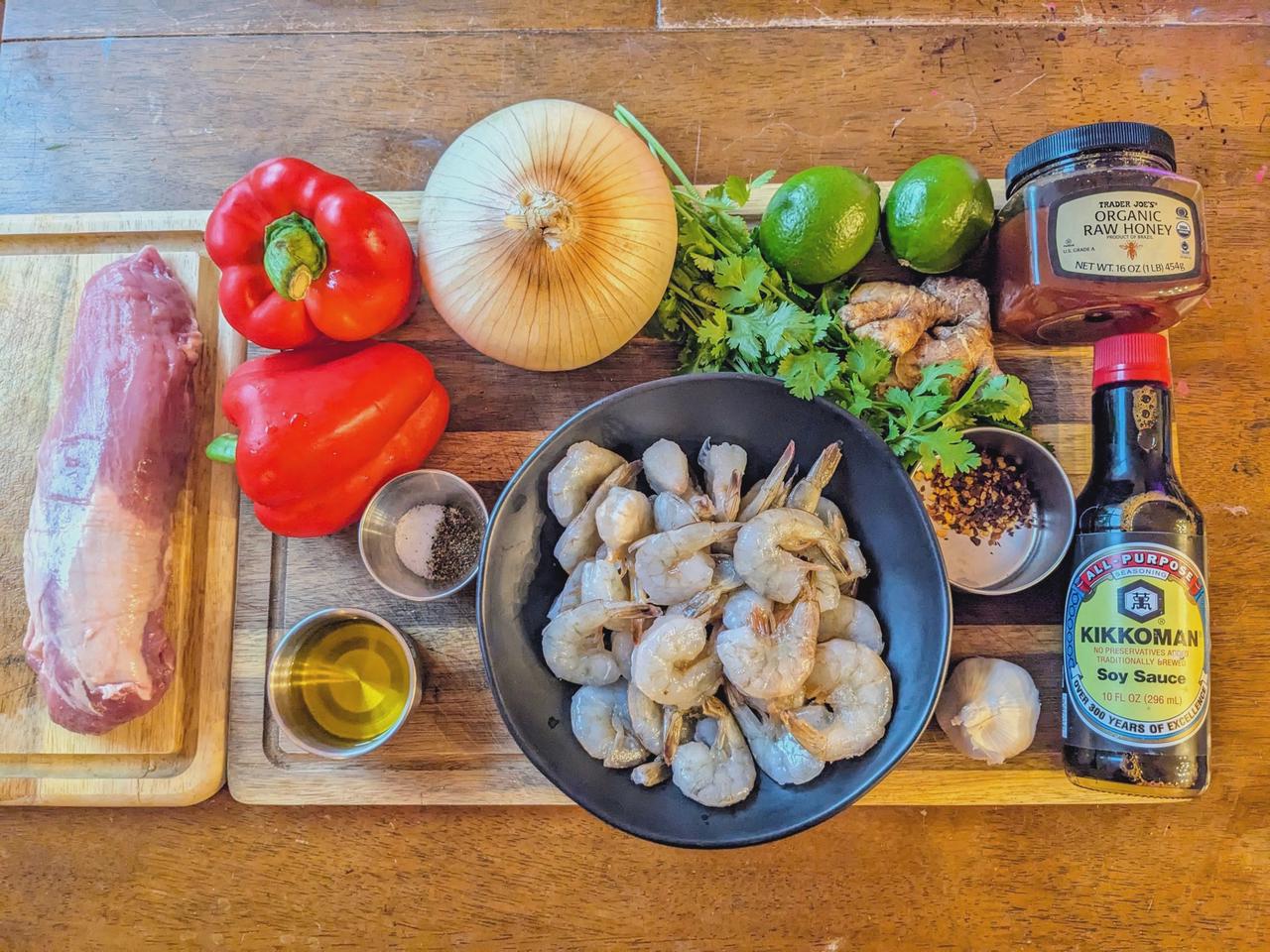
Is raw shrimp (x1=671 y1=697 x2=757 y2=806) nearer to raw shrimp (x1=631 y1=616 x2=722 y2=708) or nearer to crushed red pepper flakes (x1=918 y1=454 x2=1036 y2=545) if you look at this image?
raw shrimp (x1=631 y1=616 x2=722 y2=708)

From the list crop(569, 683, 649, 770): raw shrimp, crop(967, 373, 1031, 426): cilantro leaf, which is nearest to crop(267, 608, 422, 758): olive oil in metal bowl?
crop(569, 683, 649, 770): raw shrimp

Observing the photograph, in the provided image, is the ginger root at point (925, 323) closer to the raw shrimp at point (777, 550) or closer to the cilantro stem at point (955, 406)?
the cilantro stem at point (955, 406)

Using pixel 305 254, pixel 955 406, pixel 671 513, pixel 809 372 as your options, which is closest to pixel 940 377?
pixel 955 406

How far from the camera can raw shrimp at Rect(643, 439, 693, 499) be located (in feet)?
3.65

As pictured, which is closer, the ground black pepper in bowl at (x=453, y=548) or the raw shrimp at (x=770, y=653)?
the raw shrimp at (x=770, y=653)

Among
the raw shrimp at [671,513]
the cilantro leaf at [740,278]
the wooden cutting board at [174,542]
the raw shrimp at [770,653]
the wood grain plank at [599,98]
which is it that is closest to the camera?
the raw shrimp at [770,653]

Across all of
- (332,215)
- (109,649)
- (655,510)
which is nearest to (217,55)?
(332,215)

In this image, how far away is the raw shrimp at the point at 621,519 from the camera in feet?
3.52

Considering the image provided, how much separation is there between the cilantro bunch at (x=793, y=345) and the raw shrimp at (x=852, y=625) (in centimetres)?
22

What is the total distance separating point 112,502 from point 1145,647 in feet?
4.80

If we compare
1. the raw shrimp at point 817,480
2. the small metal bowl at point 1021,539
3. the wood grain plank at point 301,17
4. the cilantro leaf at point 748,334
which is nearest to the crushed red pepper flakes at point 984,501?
the small metal bowl at point 1021,539

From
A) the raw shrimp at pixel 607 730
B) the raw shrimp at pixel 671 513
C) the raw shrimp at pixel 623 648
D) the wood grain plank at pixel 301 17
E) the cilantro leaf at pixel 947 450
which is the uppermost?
the wood grain plank at pixel 301 17

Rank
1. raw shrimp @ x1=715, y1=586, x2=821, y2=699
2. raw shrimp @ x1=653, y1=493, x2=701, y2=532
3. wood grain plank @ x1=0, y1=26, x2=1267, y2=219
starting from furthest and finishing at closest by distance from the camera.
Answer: wood grain plank @ x1=0, y1=26, x2=1267, y2=219 < raw shrimp @ x1=653, y1=493, x2=701, y2=532 < raw shrimp @ x1=715, y1=586, x2=821, y2=699

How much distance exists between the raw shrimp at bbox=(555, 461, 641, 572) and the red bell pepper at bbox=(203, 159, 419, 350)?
0.42 meters
